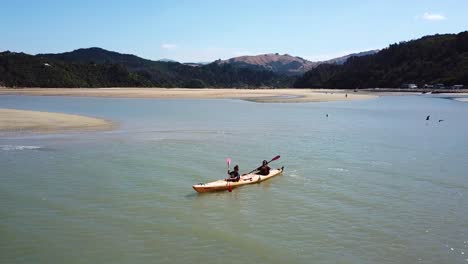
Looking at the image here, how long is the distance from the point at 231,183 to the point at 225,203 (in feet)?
6.16

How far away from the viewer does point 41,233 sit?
12.8m

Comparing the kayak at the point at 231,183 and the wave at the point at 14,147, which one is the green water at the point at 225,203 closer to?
the wave at the point at 14,147

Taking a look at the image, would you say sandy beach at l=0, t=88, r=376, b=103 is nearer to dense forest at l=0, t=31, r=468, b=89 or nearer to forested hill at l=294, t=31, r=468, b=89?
dense forest at l=0, t=31, r=468, b=89

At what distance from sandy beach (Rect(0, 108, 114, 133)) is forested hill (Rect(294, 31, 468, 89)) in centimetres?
12621

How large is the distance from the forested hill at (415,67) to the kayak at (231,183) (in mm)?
134191

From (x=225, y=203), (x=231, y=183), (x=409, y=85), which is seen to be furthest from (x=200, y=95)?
(x=225, y=203)

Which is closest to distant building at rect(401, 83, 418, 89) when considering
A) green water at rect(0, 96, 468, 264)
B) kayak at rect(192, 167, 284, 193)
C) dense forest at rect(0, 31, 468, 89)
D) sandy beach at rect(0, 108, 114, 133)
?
dense forest at rect(0, 31, 468, 89)

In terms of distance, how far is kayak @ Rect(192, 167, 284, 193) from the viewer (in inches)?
679

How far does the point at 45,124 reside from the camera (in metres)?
37.0

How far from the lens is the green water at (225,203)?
12.0 m

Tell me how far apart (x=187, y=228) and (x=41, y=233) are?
4.02 meters

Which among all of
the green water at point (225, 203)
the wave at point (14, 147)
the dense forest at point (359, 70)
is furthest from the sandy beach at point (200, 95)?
the wave at point (14, 147)

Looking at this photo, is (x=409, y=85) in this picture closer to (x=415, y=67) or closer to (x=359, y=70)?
(x=415, y=67)

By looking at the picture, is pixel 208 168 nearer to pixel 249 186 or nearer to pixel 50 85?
pixel 249 186
